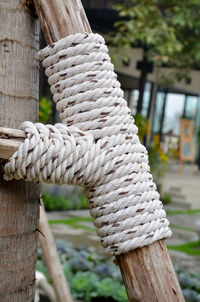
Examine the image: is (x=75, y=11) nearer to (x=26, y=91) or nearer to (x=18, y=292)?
(x=26, y=91)

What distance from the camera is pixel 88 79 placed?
3.17 feet

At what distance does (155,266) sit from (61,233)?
425 cm

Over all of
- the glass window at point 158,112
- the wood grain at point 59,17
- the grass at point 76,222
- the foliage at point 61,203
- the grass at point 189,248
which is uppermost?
the glass window at point 158,112

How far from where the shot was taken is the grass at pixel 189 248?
4.73 meters

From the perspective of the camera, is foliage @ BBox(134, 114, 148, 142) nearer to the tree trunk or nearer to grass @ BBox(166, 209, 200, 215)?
grass @ BBox(166, 209, 200, 215)

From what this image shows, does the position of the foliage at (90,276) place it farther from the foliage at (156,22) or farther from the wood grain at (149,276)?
the foliage at (156,22)

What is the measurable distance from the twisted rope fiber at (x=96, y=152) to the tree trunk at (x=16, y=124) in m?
0.05

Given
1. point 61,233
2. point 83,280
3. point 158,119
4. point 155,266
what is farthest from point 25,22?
point 158,119

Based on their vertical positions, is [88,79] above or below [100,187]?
above

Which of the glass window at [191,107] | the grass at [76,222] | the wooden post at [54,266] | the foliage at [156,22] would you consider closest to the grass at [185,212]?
the grass at [76,222]

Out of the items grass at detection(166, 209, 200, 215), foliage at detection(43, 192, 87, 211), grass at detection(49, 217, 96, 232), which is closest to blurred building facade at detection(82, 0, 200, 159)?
grass at detection(166, 209, 200, 215)

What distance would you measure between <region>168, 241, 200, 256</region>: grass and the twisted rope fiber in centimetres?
388

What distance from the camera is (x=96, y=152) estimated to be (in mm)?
923

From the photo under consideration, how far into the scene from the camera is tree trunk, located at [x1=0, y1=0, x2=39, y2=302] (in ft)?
3.18
